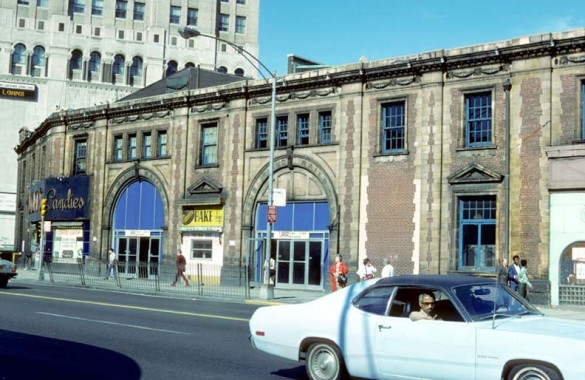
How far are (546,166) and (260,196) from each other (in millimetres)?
13413

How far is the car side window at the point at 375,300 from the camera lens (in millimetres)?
9297

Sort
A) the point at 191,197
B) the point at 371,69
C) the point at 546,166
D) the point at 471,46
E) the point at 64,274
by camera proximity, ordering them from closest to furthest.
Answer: the point at 546,166, the point at 471,46, the point at 371,69, the point at 191,197, the point at 64,274

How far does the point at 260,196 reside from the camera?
35.8m

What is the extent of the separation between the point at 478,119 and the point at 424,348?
21.8 metres

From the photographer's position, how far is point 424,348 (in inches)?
342

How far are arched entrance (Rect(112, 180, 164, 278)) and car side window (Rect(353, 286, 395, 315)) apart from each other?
31.4m

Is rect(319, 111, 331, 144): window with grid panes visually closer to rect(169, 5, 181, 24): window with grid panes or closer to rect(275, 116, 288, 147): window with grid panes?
rect(275, 116, 288, 147): window with grid panes

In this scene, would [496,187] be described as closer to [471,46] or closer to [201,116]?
[471,46]

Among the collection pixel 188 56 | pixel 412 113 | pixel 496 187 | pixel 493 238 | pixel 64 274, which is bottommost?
pixel 64 274

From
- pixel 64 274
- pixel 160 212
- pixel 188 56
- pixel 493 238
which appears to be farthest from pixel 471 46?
pixel 188 56

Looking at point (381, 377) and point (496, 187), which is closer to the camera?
point (381, 377)

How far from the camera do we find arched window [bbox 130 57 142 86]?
7244cm

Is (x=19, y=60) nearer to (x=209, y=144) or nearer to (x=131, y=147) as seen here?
(x=131, y=147)

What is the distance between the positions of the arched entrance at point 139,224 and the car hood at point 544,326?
32.7m
